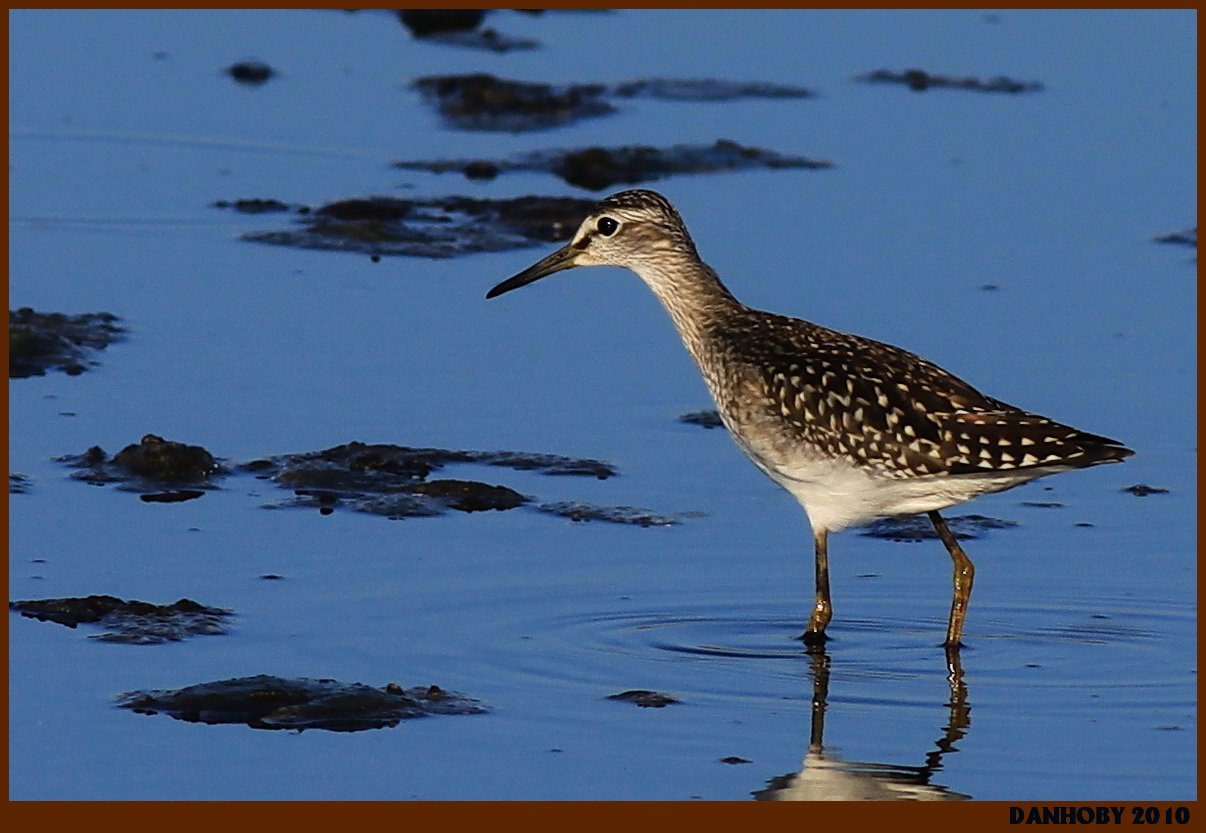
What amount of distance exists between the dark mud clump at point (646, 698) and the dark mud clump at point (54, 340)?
4.81 m

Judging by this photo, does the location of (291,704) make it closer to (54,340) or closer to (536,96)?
(54,340)

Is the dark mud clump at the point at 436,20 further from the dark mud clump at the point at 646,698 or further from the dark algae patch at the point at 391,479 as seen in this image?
the dark mud clump at the point at 646,698

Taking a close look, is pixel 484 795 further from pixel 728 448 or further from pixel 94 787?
pixel 728 448

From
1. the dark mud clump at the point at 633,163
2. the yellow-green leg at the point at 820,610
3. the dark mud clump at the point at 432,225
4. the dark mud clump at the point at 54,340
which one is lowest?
the yellow-green leg at the point at 820,610

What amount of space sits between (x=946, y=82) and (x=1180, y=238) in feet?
15.0

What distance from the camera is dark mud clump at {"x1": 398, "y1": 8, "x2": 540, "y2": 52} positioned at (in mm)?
21719

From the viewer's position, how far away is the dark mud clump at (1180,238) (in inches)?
600

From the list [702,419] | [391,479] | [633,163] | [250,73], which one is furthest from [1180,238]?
[250,73]

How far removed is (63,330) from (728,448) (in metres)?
3.65

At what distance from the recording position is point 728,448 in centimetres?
1212

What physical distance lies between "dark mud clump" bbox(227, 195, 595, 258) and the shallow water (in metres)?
0.21

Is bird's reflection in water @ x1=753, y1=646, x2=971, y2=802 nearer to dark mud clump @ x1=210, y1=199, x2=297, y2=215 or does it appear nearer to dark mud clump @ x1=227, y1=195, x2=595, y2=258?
dark mud clump @ x1=227, y1=195, x2=595, y2=258

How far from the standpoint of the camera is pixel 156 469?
1114 cm

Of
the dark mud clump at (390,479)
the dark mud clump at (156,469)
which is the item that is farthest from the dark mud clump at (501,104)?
the dark mud clump at (156,469)
